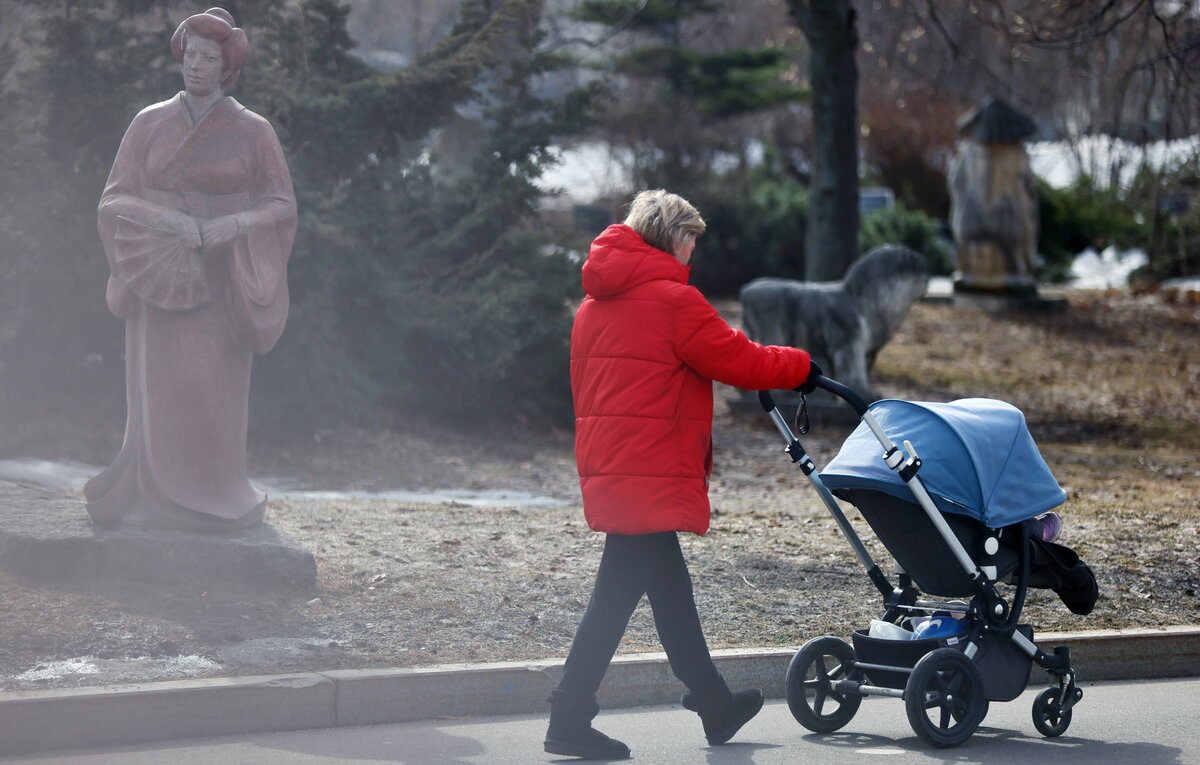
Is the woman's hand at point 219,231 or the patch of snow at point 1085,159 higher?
the patch of snow at point 1085,159

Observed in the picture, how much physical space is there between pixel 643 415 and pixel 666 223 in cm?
69

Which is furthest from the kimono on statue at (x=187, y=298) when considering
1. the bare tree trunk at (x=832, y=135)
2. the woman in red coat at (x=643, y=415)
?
the bare tree trunk at (x=832, y=135)

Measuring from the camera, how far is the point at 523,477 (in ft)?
36.7

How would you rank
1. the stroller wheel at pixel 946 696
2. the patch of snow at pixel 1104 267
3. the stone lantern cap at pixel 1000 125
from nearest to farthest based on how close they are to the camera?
the stroller wheel at pixel 946 696
the stone lantern cap at pixel 1000 125
the patch of snow at pixel 1104 267

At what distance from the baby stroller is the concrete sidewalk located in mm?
719

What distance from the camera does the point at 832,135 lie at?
643 inches

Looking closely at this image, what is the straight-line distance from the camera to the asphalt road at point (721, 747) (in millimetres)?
5086

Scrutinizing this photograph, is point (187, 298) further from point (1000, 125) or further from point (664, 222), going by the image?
point (1000, 125)

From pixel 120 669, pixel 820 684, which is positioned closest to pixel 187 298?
pixel 120 669

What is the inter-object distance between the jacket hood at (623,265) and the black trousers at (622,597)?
0.86 m

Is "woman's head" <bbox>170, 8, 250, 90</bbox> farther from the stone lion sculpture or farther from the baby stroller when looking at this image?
the stone lion sculpture

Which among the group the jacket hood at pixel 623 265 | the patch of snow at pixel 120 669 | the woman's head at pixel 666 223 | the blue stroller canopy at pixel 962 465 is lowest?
the patch of snow at pixel 120 669

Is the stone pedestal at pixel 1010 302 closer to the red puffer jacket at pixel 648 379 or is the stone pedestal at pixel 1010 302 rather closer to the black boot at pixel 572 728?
the red puffer jacket at pixel 648 379

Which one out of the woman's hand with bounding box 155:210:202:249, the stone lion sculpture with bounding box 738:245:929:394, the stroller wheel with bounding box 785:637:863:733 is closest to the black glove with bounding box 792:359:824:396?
the stroller wheel with bounding box 785:637:863:733
